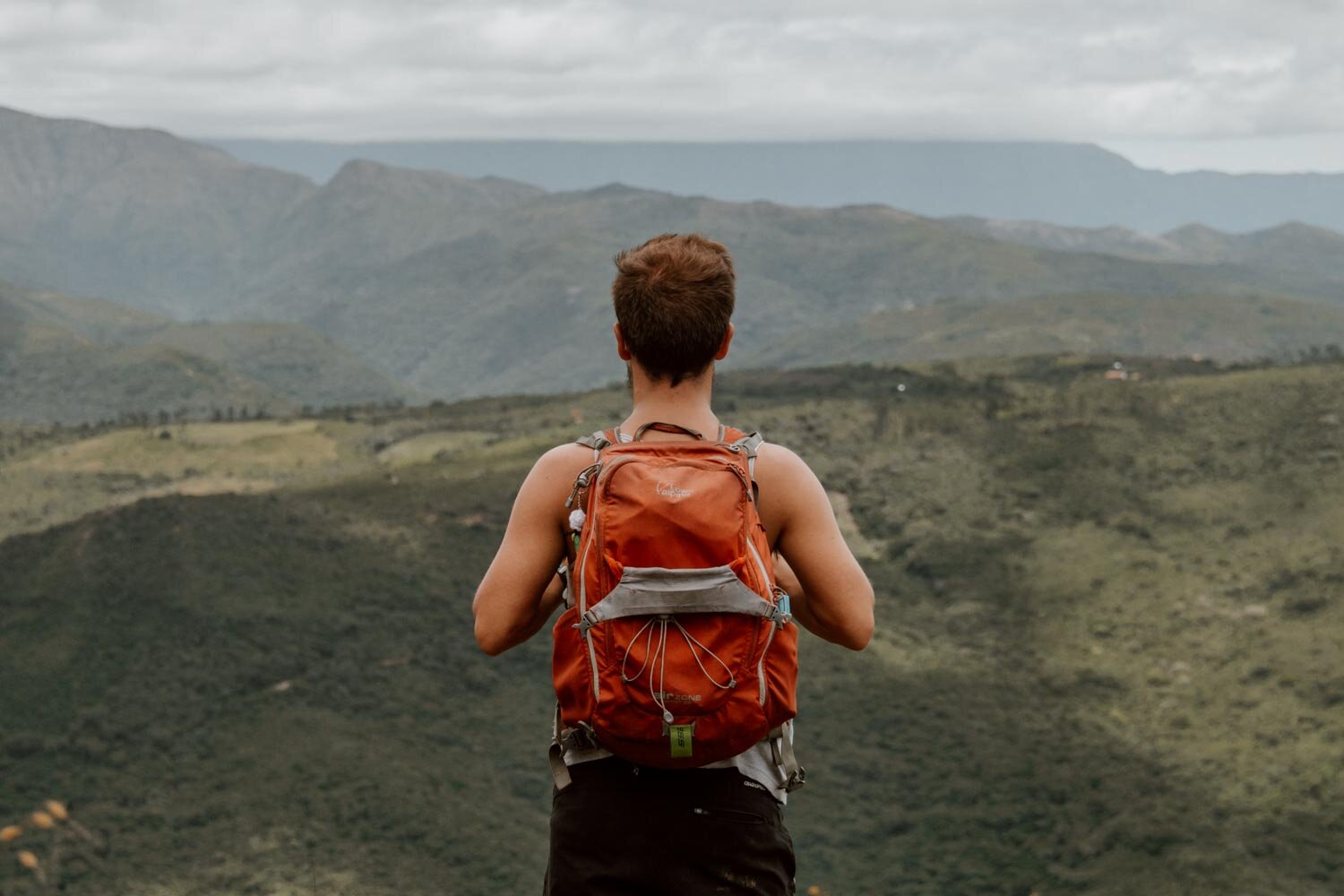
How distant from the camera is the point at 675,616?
4863 millimetres

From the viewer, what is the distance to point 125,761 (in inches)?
1727

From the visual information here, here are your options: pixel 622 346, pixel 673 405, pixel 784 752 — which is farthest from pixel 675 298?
pixel 784 752

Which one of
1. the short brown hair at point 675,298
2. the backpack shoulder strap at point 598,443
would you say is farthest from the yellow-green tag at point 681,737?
the short brown hair at point 675,298

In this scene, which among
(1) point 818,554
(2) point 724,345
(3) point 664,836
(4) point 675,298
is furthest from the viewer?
(2) point 724,345

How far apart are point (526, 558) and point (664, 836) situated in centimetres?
111

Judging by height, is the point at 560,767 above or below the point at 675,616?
below

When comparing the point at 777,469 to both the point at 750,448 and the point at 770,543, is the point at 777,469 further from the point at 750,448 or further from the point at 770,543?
the point at 770,543

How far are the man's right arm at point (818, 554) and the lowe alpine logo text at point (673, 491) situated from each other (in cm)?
44

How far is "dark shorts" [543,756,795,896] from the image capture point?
5.12 metres

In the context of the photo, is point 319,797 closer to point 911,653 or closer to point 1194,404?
point 911,653

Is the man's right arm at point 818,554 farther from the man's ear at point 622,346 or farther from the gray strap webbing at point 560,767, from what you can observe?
the gray strap webbing at point 560,767

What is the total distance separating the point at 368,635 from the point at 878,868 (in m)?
22.2

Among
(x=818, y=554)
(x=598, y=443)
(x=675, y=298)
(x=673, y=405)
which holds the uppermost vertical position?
(x=675, y=298)

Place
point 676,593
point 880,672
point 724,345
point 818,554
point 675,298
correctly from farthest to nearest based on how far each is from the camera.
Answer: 1. point 880,672
2. point 724,345
3. point 818,554
4. point 675,298
5. point 676,593
